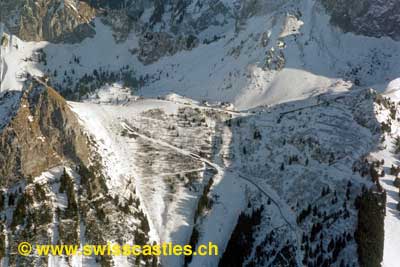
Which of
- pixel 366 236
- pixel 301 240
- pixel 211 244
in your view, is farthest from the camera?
pixel 211 244

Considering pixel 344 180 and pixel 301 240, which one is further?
pixel 344 180

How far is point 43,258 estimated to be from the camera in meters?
178

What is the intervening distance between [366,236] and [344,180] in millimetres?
29107

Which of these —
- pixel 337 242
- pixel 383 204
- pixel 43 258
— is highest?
pixel 383 204

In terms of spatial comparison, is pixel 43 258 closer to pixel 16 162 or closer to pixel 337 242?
pixel 16 162

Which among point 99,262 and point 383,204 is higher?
point 383,204

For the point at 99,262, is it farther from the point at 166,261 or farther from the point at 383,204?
the point at 383,204

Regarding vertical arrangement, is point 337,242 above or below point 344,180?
below

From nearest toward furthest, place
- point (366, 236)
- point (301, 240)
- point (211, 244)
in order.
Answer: point (366, 236) < point (301, 240) < point (211, 244)

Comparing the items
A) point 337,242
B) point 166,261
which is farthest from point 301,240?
point 166,261

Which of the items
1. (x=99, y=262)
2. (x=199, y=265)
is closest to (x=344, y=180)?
(x=199, y=265)

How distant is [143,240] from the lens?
193 metres

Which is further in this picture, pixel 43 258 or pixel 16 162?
pixel 16 162

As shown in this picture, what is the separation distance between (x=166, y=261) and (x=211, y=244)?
12914 mm
